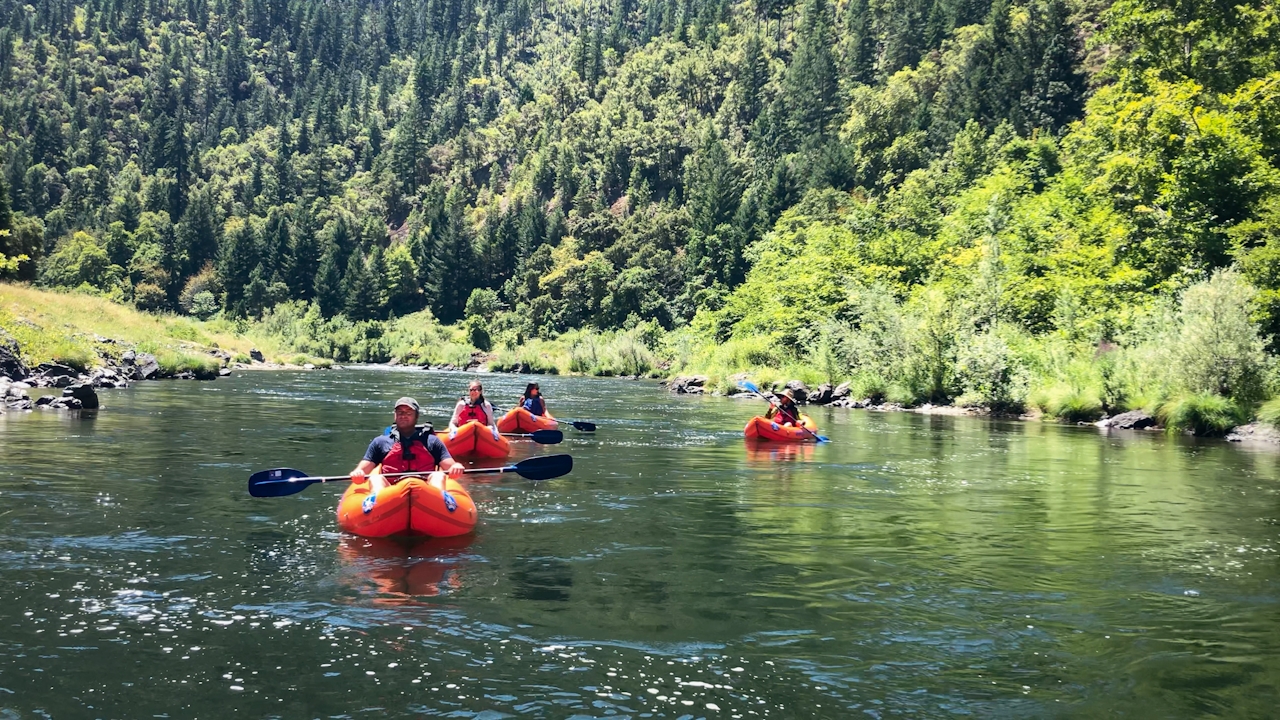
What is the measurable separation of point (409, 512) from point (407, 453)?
1.65 metres

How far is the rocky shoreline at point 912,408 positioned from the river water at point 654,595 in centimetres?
834

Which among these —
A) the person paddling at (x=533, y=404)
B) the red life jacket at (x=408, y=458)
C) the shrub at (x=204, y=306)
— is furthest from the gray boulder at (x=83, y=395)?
the shrub at (x=204, y=306)

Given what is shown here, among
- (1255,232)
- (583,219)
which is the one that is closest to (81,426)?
(1255,232)

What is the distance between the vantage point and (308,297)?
123 m

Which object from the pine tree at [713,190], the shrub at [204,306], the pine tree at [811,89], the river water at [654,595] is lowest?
the river water at [654,595]

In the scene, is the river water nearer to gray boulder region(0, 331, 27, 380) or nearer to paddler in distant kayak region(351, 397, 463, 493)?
paddler in distant kayak region(351, 397, 463, 493)

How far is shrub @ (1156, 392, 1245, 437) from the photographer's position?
88.7 ft

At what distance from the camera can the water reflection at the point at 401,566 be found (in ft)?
31.5

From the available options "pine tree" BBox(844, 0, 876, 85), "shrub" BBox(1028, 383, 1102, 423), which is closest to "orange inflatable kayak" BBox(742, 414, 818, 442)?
"shrub" BBox(1028, 383, 1102, 423)

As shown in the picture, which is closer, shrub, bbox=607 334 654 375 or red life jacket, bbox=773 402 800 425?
red life jacket, bbox=773 402 800 425

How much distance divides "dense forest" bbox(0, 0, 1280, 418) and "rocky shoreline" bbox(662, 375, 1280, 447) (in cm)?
85

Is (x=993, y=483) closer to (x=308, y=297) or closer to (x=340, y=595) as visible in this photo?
(x=340, y=595)

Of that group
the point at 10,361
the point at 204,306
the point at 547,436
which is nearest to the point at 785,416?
the point at 547,436

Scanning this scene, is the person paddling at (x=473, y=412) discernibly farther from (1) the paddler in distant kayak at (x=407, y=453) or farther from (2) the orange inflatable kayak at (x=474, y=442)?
(1) the paddler in distant kayak at (x=407, y=453)
